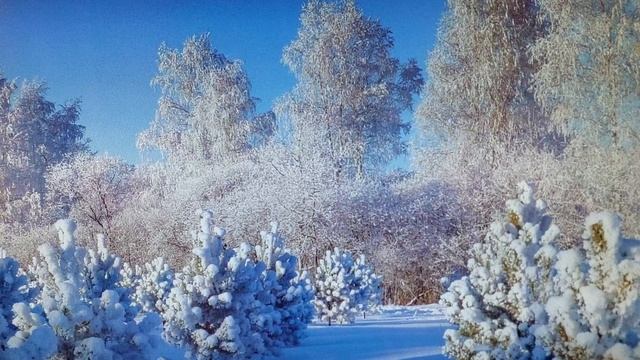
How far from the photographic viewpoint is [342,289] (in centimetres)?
677

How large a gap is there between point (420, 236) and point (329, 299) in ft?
16.5

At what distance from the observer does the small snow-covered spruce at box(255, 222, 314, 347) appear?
4.27 meters

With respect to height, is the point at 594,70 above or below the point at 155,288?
above

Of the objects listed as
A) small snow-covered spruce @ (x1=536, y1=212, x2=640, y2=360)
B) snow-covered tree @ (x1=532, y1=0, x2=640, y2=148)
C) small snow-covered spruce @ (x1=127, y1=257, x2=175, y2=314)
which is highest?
snow-covered tree @ (x1=532, y1=0, x2=640, y2=148)

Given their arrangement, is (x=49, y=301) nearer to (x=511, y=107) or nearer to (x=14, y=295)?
A: (x=14, y=295)

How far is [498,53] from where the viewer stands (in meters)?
10.8

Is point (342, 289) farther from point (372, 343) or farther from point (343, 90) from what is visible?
point (343, 90)

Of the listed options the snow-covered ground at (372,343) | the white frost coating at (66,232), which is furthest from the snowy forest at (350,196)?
the snow-covered ground at (372,343)

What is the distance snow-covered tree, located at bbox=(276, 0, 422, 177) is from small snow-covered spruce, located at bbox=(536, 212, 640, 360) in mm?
9333

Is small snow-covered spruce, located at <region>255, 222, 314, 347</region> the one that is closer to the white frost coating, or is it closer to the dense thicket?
the white frost coating

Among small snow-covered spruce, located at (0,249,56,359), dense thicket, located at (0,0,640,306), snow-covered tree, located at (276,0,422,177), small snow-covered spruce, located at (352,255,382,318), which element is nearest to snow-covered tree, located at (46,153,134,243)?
dense thicket, located at (0,0,640,306)

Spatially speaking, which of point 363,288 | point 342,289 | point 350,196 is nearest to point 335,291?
point 342,289

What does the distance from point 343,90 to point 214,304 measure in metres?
8.67

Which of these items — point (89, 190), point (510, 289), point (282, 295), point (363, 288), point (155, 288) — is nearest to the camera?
point (510, 289)
